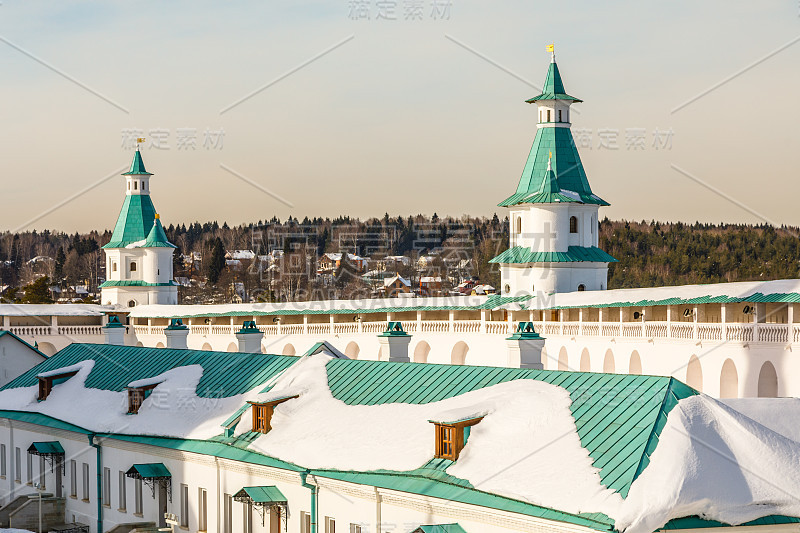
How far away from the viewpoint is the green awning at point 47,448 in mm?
26203

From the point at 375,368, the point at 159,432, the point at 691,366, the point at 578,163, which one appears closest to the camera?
the point at 375,368

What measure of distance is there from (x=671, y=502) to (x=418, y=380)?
274 inches

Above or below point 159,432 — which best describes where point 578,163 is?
above

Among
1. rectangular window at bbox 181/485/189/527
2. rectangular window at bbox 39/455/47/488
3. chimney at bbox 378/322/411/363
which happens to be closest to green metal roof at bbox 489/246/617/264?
chimney at bbox 378/322/411/363

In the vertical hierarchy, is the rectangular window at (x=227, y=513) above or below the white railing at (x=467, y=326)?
below

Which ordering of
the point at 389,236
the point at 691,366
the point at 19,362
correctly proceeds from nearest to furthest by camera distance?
the point at 691,366 < the point at 19,362 < the point at 389,236

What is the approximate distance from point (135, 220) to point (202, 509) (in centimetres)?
5147

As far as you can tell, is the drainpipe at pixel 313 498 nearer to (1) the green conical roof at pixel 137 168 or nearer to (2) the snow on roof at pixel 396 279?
(1) the green conical roof at pixel 137 168

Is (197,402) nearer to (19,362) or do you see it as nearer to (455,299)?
(19,362)

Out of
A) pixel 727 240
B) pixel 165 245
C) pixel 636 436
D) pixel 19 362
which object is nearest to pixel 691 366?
pixel 636 436

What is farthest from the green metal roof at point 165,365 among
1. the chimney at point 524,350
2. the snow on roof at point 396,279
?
the snow on roof at point 396,279

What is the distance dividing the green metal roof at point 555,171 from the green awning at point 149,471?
88.0 ft

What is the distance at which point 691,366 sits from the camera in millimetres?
30375

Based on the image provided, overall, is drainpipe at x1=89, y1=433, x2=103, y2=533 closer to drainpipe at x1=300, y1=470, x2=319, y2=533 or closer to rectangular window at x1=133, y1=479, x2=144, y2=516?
rectangular window at x1=133, y1=479, x2=144, y2=516
